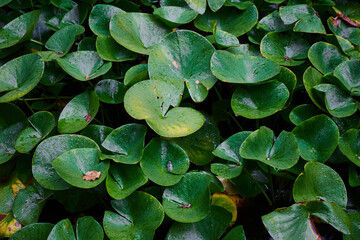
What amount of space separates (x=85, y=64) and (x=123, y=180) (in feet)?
1.39

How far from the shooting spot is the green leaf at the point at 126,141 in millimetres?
845

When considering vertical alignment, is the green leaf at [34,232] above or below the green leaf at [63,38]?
below

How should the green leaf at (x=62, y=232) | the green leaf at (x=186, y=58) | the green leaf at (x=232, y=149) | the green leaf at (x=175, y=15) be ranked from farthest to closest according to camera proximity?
the green leaf at (x=175, y=15) < the green leaf at (x=186, y=58) < the green leaf at (x=232, y=149) < the green leaf at (x=62, y=232)

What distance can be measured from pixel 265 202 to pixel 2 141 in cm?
84

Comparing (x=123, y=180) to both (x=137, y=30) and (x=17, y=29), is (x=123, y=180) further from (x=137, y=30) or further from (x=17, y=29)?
(x=17, y=29)

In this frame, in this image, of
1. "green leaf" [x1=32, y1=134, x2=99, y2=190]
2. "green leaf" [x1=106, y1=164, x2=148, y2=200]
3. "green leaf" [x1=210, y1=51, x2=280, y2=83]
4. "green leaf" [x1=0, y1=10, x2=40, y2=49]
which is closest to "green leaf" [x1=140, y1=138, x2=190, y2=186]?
"green leaf" [x1=106, y1=164, x2=148, y2=200]

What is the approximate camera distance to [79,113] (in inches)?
37.3

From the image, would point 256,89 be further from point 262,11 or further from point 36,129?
point 36,129

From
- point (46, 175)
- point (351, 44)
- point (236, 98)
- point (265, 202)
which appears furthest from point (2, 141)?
point (351, 44)

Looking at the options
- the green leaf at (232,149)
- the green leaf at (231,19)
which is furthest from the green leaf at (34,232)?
the green leaf at (231,19)

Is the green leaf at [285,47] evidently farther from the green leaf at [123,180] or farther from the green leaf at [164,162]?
the green leaf at [123,180]

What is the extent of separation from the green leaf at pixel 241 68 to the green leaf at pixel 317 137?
0.17 metres

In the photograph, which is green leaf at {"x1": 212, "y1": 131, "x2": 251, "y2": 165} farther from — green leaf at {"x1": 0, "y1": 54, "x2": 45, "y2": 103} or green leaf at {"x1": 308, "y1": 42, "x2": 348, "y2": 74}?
green leaf at {"x1": 0, "y1": 54, "x2": 45, "y2": 103}

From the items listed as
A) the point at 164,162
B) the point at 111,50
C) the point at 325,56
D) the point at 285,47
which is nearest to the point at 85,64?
the point at 111,50
